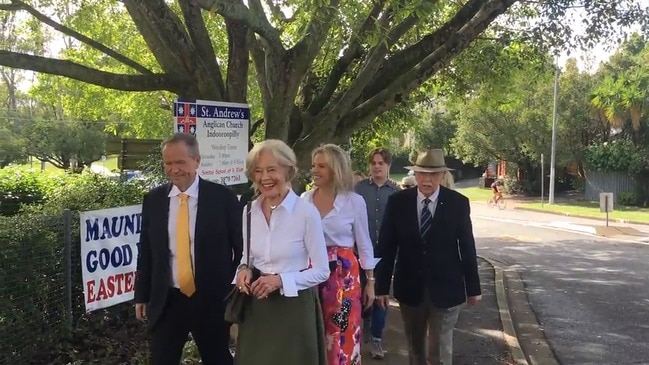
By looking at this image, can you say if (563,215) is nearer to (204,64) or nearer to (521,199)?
(521,199)

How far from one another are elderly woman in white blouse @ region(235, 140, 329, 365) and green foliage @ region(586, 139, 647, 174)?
32107 millimetres

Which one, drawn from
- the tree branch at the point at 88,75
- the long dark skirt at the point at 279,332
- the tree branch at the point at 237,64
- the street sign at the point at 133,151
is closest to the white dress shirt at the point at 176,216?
the long dark skirt at the point at 279,332

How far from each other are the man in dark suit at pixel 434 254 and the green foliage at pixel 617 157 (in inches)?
1203

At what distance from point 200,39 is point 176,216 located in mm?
4889

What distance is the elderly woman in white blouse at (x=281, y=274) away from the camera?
3473mm

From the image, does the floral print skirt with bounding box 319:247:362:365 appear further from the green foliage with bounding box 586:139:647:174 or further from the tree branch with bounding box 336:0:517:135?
the green foliage with bounding box 586:139:647:174

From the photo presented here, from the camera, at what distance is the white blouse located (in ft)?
11.6

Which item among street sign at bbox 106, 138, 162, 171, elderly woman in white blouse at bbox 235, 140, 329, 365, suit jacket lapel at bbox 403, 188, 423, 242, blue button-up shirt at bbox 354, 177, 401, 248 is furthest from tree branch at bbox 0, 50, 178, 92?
elderly woman in white blouse at bbox 235, 140, 329, 365

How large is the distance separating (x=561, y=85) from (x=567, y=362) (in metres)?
30.8

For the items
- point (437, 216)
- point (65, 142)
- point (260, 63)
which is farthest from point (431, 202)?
point (65, 142)

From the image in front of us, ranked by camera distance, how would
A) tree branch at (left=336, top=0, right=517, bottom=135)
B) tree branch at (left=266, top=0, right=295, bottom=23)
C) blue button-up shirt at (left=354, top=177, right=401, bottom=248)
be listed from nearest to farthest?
blue button-up shirt at (left=354, top=177, right=401, bottom=248) → tree branch at (left=336, top=0, right=517, bottom=135) → tree branch at (left=266, top=0, right=295, bottom=23)

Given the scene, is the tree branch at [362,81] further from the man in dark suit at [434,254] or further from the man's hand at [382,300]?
the man's hand at [382,300]

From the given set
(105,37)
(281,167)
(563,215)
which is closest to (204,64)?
(281,167)

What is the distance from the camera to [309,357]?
11.5 ft
